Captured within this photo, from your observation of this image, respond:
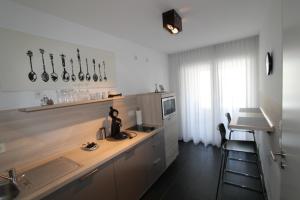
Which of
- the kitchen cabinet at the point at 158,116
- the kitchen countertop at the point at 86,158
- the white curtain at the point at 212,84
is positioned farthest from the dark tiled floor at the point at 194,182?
the kitchen countertop at the point at 86,158

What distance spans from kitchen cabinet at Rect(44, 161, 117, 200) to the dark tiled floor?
0.82 m

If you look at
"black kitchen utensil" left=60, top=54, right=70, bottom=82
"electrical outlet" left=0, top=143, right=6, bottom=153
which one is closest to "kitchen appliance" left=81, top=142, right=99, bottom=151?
"electrical outlet" left=0, top=143, right=6, bottom=153

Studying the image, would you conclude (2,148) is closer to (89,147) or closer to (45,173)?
(45,173)

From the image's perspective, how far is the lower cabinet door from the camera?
179 cm

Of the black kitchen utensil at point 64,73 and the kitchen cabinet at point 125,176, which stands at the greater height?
the black kitchen utensil at point 64,73

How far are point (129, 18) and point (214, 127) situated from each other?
316cm

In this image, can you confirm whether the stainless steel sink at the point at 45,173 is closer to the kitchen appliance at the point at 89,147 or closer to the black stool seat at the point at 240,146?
the kitchen appliance at the point at 89,147

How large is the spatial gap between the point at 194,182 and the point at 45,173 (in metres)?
2.16

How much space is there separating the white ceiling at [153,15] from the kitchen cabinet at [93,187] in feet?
5.80

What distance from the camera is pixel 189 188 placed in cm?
231

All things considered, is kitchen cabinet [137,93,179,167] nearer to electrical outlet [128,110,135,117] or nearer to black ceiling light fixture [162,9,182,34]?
electrical outlet [128,110,135,117]

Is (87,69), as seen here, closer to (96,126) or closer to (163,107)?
(96,126)

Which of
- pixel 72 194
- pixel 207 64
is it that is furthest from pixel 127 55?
pixel 72 194

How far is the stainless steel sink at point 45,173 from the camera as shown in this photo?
3.94ft
